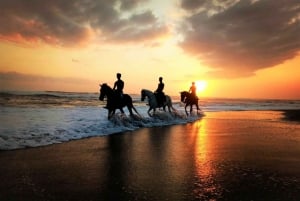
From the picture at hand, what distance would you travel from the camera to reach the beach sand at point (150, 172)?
198 inches

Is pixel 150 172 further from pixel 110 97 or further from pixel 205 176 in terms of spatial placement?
pixel 110 97

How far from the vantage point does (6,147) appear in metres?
8.98

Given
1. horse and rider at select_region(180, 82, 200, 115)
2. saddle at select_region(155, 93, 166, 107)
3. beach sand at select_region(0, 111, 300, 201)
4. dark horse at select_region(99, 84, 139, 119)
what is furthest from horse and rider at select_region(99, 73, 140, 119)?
horse and rider at select_region(180, 82, 200, 115)

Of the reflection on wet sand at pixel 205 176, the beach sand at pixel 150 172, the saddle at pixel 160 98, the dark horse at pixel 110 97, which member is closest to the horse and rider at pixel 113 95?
the dark horse at pixel 110 97

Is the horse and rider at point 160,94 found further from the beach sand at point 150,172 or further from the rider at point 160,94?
the beach sand at point 150,172

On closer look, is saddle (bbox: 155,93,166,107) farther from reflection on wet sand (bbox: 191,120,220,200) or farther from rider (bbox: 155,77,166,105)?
reflection on wet sand (bbox: 191,120,220,200)

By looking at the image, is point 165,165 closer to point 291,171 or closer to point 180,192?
point 180,192

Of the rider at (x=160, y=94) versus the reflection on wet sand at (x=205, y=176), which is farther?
the rider at (x=160, y=94)

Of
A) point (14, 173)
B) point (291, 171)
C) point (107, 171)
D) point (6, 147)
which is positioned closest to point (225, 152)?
point (291, 171)

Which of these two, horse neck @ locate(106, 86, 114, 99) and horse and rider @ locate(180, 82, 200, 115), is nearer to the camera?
horse neck @ locate(106, 86, 114, 99)

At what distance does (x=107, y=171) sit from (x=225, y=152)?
397 centimetres

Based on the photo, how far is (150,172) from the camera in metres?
6.52

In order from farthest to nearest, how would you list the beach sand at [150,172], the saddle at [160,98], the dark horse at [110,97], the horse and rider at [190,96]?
the horse and rider at [190,96] < the saddle at [160,98] < the dark horse at [110,97] < the beach sand at [150,172]

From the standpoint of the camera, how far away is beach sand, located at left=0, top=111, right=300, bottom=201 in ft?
16.5
